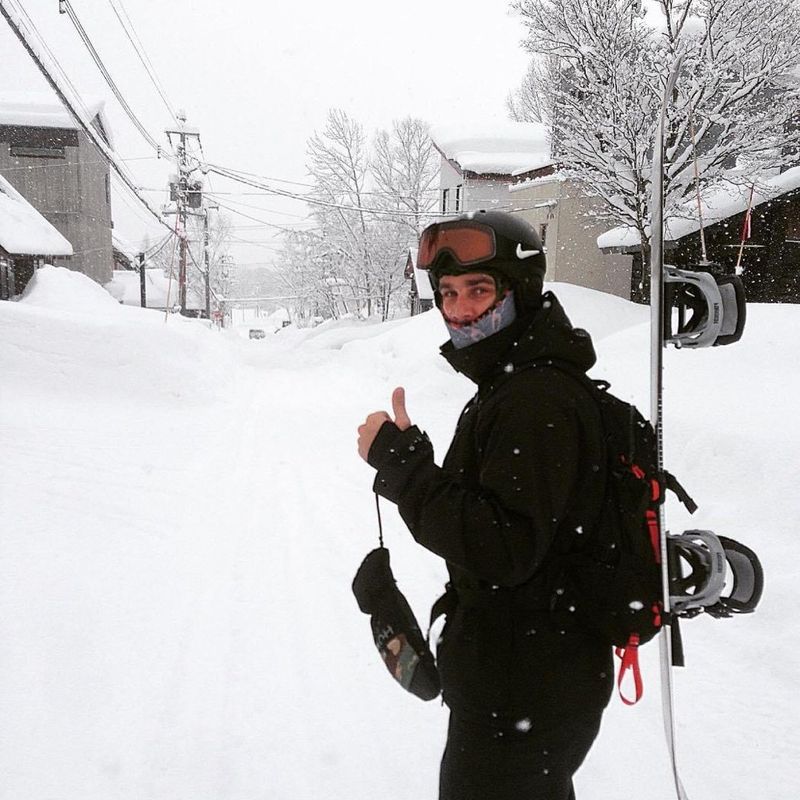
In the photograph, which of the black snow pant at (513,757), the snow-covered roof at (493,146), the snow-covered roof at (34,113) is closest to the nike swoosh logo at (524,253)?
the black snow pant at (513,757)

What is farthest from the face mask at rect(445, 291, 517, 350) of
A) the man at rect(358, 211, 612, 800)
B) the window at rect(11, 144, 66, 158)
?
the window at rect(11, 144, 66, 158)

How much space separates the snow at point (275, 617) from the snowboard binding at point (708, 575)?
1336mm

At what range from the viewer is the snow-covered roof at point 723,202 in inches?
581

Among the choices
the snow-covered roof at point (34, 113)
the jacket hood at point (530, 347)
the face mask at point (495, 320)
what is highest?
the snow-covered roof at point (34, 113)

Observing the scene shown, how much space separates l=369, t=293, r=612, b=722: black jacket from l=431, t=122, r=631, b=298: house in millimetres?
15359

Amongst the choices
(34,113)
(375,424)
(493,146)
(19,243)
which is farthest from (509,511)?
(34,113)

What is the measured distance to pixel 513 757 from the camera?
4.60 feet

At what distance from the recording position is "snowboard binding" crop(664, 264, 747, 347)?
176cm

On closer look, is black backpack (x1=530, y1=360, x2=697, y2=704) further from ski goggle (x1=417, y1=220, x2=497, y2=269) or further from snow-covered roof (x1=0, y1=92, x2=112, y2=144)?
snow-covered roof (x1=0, y1=92, x2=112, y2=144)

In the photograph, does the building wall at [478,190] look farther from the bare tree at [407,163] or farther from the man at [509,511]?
the man at [509,511]

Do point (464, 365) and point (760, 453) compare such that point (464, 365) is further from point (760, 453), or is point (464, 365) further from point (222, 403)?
point (222, 403)

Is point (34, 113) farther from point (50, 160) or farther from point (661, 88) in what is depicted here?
point (661, 88)

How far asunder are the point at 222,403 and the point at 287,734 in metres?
9.55

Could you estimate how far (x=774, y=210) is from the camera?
16234mm
